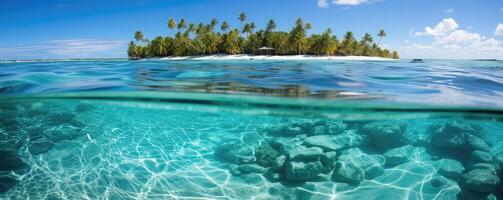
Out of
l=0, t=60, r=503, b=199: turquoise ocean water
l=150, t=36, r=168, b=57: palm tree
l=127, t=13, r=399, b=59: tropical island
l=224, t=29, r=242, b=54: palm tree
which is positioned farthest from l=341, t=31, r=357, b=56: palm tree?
l=0, t=60, r=503, b=199: turquoise ocean water

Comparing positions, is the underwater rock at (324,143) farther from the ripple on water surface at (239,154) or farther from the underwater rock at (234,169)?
the underwater rock at (234,169)

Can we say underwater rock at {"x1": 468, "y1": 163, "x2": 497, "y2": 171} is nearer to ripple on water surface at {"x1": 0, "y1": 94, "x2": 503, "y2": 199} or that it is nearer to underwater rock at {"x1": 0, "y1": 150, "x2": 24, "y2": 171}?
ripple on water surface at {"x1": 0, "y1": 94, "x2": 503, "y2": 199}

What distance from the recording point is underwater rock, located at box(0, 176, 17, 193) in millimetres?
6179

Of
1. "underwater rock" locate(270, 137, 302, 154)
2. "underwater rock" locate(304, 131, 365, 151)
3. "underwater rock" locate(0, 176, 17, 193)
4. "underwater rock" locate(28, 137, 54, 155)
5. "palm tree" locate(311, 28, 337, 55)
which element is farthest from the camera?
"palm tree" locate(311, 28, 337, 55)

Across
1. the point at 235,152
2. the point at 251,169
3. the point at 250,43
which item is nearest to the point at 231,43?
the point at 250,43

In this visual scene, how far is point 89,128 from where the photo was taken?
27.6 ft

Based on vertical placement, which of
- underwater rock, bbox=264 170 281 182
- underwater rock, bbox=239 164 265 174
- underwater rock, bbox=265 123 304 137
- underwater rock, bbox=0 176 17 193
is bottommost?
underwater rock, bbox=0 176 17 193

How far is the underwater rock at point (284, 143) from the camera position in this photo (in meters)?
6.94

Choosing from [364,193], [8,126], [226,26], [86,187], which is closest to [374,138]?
[364,193]

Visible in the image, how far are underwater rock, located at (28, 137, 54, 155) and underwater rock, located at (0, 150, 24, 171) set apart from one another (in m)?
0.36

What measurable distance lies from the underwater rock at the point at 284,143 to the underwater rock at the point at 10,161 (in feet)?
21.0

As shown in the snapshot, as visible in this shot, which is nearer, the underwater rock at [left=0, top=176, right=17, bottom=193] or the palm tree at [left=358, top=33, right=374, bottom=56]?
the underwater rock at [left=0, top=176, right=17, bottom=193]

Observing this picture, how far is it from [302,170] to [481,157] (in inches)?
183

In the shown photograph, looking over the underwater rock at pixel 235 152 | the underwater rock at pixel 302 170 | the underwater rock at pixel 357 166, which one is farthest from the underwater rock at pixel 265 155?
the underwater rock at pixel 357 166
